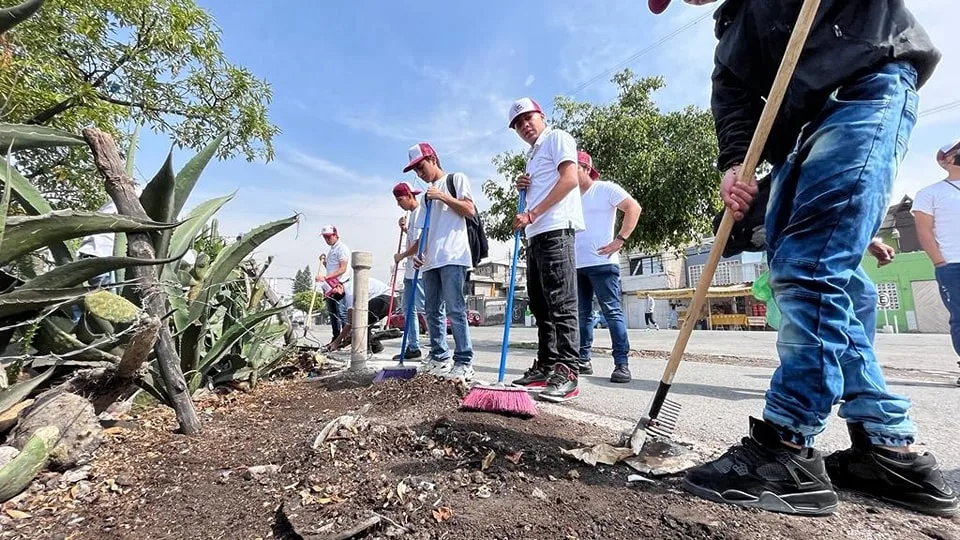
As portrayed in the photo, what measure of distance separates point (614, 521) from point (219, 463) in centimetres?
124

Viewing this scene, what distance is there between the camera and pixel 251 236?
2197mm

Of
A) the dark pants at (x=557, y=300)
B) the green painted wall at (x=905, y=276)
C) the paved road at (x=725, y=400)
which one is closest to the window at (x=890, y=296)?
the green painted wall at (x=905, y=276)

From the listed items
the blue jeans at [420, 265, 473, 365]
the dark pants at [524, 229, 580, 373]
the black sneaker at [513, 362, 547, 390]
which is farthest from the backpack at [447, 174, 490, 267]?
the black sneaker at [513, 362, 547, 390]

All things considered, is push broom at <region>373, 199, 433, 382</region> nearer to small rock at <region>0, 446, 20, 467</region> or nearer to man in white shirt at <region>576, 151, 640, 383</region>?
man in white shirt at <region>576, 151, 640, 383</region>

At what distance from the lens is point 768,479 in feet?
3.72

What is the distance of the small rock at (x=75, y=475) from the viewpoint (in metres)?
1.35

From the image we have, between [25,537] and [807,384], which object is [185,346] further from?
[807,384]

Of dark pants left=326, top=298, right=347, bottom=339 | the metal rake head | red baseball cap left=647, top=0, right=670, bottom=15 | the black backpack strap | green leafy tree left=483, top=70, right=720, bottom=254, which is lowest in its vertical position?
the metal rake head

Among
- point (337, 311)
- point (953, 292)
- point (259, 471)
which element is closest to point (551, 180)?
point (259, 471)

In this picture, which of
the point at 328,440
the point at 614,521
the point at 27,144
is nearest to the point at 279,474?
the point at 328,440

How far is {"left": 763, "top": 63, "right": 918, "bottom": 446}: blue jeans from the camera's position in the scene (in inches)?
44.3

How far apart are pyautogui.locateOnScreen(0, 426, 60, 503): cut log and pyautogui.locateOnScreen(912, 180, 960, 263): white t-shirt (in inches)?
186

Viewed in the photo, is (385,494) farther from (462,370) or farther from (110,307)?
(462,370)

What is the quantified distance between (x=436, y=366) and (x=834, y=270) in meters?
2.48
